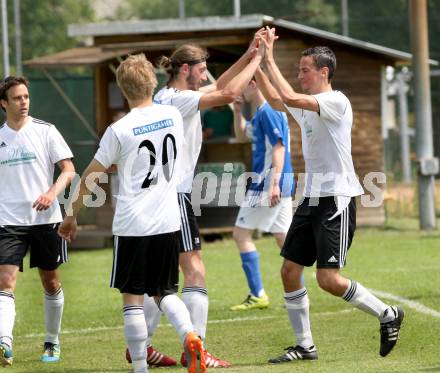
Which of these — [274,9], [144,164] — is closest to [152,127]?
[144,164]

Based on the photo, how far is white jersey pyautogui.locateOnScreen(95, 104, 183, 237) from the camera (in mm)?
7207

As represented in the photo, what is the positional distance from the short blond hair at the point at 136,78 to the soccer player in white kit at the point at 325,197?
3.73ft

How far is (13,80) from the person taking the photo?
8977mm

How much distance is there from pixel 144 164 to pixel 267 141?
4456 millimetres

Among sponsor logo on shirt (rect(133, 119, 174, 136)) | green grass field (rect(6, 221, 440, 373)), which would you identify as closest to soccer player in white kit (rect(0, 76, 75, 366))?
green grass field (rect(6, 221, 440, 373))

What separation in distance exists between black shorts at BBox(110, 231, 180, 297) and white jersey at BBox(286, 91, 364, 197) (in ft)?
4.49

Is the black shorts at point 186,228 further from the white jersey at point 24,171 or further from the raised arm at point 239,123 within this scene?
the raised arm at point 239,123

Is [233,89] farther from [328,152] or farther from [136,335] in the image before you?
[136,335]

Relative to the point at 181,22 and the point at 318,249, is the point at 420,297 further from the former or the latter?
the point at 181,22

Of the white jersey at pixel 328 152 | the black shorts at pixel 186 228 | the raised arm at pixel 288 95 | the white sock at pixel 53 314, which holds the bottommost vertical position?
the white sock at pixel 53 314

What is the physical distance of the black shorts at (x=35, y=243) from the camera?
8828mm

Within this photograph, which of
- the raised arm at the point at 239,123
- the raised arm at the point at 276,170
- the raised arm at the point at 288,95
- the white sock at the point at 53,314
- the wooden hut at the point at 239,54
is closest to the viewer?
the raised arm at the point at 288,95

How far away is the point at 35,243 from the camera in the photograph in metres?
8.92

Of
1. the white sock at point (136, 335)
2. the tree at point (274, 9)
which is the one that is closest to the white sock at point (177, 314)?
the white sock at point (136, 335)
